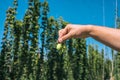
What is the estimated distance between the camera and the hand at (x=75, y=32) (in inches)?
61.6

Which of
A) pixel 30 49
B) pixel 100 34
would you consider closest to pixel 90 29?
pixel 100 34

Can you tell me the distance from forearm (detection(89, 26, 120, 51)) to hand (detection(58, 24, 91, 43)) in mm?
67

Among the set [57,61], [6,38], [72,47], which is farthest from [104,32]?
[72,47]

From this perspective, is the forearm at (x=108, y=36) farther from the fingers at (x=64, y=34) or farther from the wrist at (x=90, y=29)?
the fingers at (x=64, y=34)

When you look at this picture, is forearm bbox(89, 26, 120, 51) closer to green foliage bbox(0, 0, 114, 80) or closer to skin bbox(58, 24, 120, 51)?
skin bbox(58, 24, 120, 51)

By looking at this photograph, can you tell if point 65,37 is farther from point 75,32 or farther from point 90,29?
point 90,29

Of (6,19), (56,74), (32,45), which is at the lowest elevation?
(56,74)

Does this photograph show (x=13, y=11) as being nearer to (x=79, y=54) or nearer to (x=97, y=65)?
(x=79, y=54)

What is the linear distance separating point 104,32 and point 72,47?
233 ft

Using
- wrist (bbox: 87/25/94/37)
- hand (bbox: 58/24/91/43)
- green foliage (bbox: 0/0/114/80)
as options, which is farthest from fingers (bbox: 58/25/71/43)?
green foliage (bbox: 0/0/114/80)

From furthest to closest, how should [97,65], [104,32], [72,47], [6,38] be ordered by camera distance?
[97,65] → [72,47] → [6,38] → [104,32]

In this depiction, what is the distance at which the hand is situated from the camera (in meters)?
1.56

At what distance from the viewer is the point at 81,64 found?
75375 millimetres

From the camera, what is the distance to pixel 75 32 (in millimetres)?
1615
